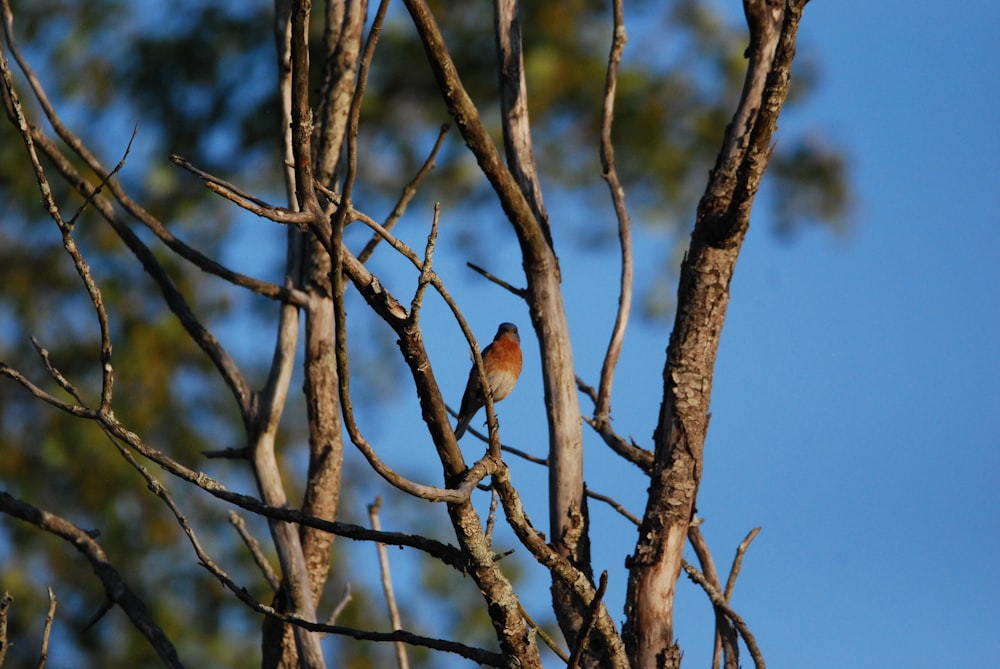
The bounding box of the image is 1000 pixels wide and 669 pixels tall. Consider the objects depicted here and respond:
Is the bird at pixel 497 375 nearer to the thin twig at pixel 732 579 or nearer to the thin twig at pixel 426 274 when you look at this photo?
the thin twig at pixel 732 579

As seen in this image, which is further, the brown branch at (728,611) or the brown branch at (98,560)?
the brown branch at (98,560)

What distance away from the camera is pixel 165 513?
8945mm

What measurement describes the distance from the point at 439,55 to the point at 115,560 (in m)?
6.84

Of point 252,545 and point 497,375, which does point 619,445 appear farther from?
point 497,375

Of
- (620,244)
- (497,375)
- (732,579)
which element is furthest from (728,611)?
(497,375)

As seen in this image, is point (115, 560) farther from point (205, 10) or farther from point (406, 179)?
point (205, 10)

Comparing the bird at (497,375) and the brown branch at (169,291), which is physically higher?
the bird at (497,375)

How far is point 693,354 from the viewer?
11.2ft

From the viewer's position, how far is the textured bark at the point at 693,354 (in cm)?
322

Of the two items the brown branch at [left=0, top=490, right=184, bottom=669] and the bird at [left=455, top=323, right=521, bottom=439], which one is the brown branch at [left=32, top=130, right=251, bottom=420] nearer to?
the brown branch at [left=0, top=490, right=184, bottom=669]

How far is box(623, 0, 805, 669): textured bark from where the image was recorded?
127 inches

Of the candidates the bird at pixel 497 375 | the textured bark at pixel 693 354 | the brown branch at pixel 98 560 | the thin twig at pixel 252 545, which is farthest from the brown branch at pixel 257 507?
the bird at pixel 497 375

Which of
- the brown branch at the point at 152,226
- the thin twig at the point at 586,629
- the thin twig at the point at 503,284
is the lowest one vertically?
the thin twig at the point at 586,629

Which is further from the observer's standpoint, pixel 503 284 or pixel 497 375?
pixel 497 375
